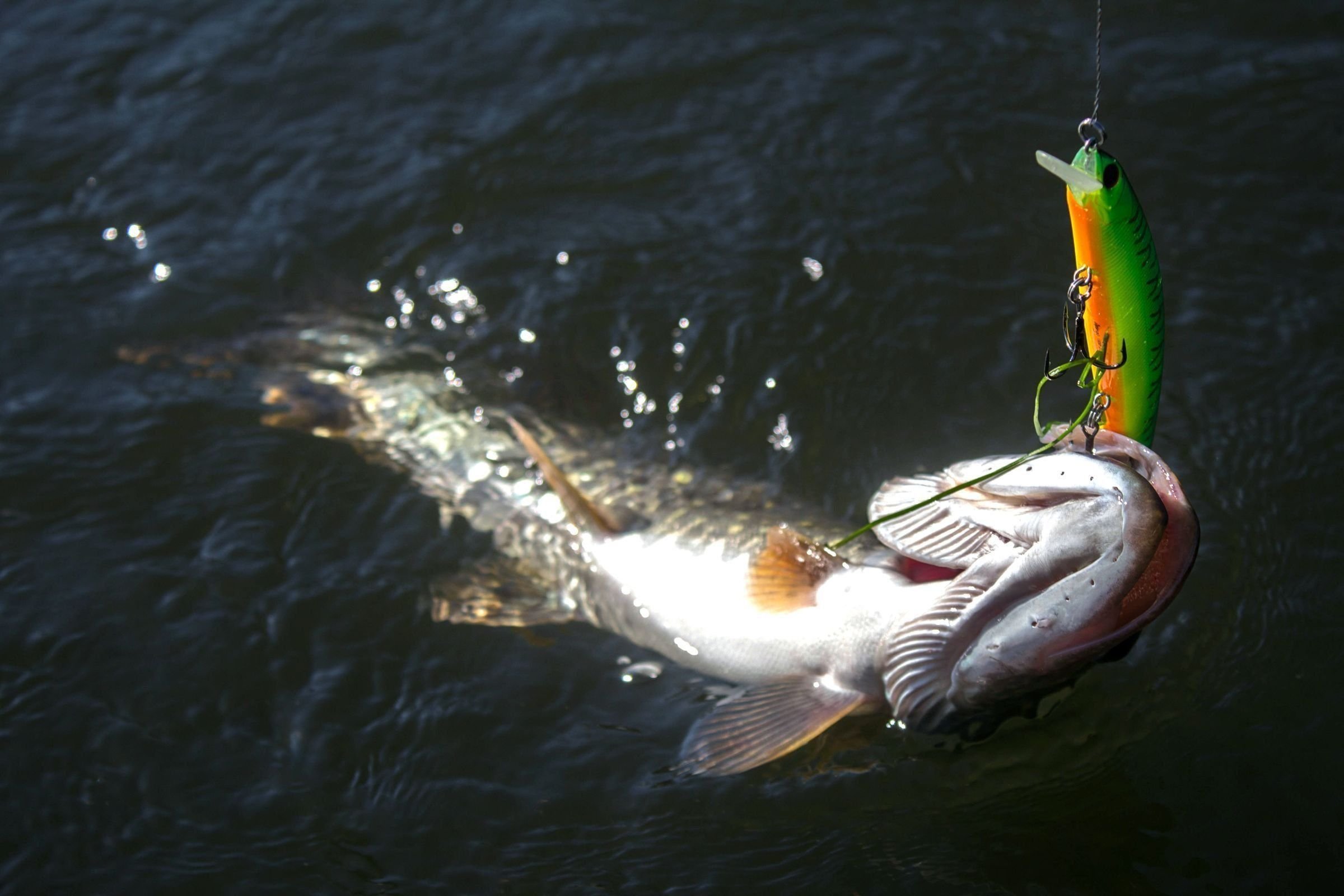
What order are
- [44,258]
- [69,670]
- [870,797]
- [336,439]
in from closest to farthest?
[870,797] → [69,670] → [336,439] → [44,258]

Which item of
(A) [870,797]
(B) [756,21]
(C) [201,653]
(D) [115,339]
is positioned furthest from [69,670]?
(B) [756,21]

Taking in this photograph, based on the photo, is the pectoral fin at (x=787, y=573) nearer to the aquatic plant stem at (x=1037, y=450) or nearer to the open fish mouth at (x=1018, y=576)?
the open fish mouth at (x=1018, y=576)

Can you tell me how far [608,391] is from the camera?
213 inches

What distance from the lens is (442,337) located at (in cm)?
579

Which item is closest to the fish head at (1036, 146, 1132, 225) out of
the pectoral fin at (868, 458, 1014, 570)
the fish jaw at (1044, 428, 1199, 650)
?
the fish jaw at (1044, 428, 1199, 650)

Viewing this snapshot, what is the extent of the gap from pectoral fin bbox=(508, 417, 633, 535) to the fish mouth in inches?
89.2

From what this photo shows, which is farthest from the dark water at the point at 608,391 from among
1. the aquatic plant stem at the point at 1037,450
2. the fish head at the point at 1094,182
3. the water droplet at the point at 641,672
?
the fish head at the point at 1094,182

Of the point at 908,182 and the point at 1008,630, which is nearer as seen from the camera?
the point at 1008,630

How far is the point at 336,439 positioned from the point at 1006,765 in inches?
122

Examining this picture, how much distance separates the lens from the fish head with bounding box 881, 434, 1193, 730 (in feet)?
9.06

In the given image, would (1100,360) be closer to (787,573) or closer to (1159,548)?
(1159,548)

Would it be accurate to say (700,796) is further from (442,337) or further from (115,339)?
(115,339)

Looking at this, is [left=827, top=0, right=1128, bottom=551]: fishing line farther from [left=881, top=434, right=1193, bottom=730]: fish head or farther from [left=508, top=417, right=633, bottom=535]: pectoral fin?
[left=508, top=417, right=633, bottom=535]: pectoral fin

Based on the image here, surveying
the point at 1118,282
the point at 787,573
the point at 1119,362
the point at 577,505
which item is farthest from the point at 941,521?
the point at 577,505
